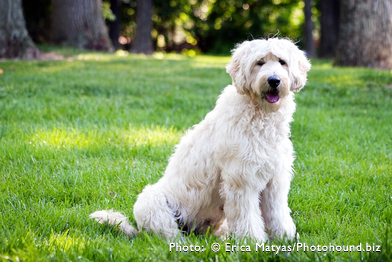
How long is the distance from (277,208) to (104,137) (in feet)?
9.65

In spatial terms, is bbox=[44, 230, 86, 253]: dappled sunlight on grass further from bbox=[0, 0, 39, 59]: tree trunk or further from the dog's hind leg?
bbox=[0, 0, 39, 59]: tree trunk

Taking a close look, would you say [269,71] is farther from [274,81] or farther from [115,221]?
[115,221]

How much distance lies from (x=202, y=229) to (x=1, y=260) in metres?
1.74

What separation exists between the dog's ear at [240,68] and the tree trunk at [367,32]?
31.6 feet

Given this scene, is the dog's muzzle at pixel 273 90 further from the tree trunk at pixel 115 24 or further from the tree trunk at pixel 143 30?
the tree trunk at pixel 115 24

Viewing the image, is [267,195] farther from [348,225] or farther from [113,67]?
[113,67]

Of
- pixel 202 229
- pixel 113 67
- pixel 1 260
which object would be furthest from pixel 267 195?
pixel 113 67

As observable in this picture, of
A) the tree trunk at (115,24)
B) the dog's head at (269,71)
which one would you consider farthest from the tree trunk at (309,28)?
the dog's head at (269,71)

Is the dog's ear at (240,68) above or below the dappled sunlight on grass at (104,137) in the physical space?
above

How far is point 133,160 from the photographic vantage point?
15.1 feet

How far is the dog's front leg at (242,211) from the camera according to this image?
2.92 meters

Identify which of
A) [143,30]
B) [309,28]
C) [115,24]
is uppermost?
[115,24]

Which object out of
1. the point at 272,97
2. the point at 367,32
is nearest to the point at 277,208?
the point at 272,97

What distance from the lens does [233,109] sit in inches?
121
